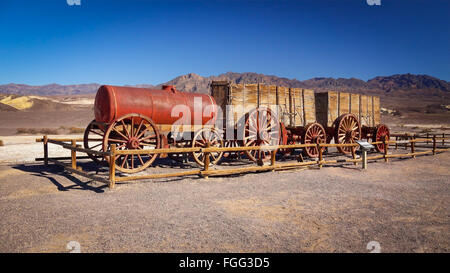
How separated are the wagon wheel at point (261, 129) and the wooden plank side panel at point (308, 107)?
2040 millimetres

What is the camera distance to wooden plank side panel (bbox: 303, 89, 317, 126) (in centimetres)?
1277

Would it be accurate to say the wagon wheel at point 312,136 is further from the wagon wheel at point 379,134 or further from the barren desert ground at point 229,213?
the wagon wheel at point 379,134

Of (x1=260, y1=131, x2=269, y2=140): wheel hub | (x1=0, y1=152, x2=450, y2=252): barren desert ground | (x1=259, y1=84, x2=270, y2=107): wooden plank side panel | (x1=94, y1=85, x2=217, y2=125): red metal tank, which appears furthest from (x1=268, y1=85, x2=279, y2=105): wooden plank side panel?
(x1=0, y1=152, x2=450, y2=252): barren desert ground

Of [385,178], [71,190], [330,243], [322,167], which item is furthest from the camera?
[322,167]

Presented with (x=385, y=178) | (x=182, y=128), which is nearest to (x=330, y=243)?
(x=385, y=178)

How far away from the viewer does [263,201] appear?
600 cm

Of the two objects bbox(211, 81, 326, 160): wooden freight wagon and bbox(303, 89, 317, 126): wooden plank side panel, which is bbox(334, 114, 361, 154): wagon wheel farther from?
bbox(303, 89, 317, 126): wooden plank side panel

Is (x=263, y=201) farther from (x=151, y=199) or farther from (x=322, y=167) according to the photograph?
(x=322, y=167)

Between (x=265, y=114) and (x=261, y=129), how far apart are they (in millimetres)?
655

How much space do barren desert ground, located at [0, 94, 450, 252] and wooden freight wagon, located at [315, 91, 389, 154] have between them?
14.6 ft

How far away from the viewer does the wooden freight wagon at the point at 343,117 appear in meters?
13.0

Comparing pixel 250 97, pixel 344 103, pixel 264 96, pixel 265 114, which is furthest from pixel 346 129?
pixel 250 97

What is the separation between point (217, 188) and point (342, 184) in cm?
329
